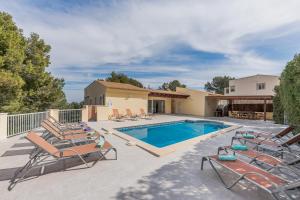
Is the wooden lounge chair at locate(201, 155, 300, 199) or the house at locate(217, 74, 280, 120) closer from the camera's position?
the wooden lounge chair at locate(201, 155, 300, 199)

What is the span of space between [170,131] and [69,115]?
27.2 ft

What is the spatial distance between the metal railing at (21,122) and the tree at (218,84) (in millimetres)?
60223

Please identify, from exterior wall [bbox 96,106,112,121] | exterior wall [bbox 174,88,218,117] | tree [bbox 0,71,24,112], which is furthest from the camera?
exterior wall [bbox 174,88,218,117]

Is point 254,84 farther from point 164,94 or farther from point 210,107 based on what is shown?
point 164,94

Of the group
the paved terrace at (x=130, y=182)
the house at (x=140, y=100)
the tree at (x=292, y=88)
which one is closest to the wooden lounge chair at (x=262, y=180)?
the paved terrace at (x=130, y=182)

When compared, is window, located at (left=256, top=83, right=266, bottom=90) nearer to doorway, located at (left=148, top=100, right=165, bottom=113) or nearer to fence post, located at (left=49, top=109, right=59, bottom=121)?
doorway, located at (left=148, top=100, right=165, bottom=113)

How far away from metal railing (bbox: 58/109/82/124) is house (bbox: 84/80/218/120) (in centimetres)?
183

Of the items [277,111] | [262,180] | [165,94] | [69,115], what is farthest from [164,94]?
[262,180]

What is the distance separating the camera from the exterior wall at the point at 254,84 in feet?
91.0

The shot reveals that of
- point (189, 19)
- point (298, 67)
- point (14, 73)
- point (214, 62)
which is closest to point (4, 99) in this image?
point (14, 73)

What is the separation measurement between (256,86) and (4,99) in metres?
32.0

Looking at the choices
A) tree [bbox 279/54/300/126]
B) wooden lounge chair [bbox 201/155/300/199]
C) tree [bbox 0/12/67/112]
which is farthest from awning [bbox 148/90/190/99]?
wooden lounge chair [bbox 201/155/300/199]

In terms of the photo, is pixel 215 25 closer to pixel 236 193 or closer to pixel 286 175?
pixel 286 175

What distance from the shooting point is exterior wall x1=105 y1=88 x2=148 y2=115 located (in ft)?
63.0
